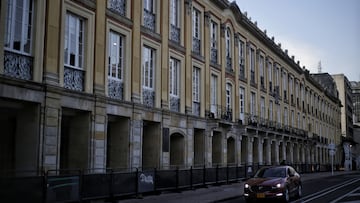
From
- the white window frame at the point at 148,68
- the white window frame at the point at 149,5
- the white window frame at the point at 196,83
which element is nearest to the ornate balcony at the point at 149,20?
the white window frame at the point at 149,5

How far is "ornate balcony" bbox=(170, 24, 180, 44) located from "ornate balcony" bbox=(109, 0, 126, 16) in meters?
4.99

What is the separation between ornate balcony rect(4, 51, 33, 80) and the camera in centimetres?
1545

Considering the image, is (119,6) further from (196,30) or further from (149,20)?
(196,30)

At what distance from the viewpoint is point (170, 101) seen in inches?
1030

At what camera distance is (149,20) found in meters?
24.4

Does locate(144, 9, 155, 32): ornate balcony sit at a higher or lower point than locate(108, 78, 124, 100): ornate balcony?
higher

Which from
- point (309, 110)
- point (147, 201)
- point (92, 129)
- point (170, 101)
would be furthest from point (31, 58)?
point (309, 110)

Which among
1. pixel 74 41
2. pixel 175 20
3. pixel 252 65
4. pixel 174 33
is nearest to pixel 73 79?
pixel 74 41

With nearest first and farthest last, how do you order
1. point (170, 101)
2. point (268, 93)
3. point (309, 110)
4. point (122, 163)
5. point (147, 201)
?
point (147, 201) < point (122, 163) < point (170, 101) < point (268, 93) < point (309, 110)

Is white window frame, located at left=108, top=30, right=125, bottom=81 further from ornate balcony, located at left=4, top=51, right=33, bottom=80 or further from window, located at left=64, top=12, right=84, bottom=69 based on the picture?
ornate balcony, located at left=4, top=51, right=33, bottom=80

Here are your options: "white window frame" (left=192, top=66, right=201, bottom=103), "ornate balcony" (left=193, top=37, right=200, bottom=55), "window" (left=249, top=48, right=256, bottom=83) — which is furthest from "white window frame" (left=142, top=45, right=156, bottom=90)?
"window" (left=249, top=48, right=256, bottom=83)

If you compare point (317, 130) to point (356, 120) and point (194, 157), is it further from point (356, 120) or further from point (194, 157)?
point (356, 120)

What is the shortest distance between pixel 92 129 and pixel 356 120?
120269mm

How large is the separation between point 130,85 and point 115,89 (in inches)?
43.0
